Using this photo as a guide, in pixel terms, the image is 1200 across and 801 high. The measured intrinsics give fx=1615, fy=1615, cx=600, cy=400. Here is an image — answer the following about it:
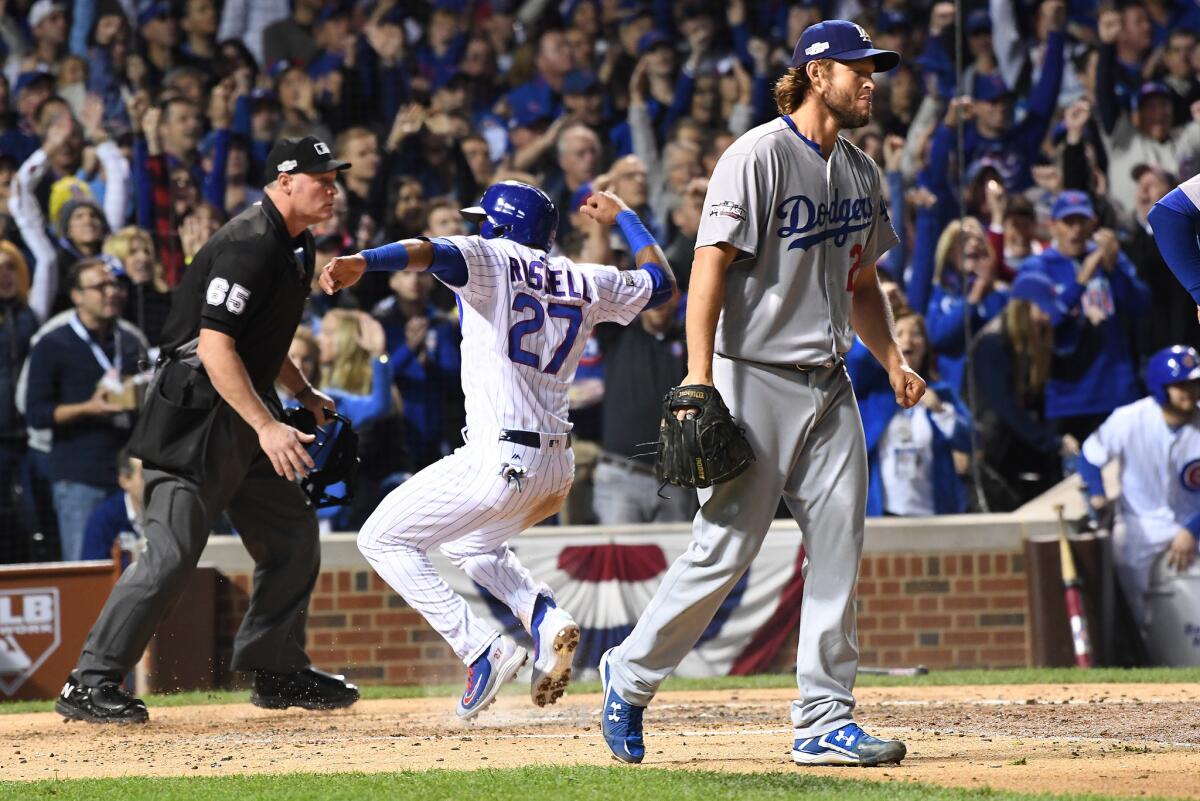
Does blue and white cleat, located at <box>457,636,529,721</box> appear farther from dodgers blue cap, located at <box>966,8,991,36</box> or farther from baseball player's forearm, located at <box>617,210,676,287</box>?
dodgers blue cap, located at <box>966,8,991,36</box>

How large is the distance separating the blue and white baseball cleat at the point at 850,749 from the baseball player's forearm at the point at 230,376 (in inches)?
94.2

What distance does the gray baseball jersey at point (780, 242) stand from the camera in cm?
437

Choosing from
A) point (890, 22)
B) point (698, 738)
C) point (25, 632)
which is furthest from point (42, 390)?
point (890, 22)

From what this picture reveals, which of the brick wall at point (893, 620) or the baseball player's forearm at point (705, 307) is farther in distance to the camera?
the brick wall at point (893, 620)

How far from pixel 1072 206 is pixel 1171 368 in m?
1.63

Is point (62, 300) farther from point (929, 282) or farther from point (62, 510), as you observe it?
point (929, 282)

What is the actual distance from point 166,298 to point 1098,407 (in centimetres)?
584

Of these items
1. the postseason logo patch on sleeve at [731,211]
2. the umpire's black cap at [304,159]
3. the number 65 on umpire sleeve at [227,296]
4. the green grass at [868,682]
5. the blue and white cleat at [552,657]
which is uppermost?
the umpire's black cap at [304,159]

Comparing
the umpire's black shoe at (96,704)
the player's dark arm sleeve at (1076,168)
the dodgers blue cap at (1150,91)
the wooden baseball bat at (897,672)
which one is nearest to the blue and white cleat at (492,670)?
the umpire's black shoe at (96,704)

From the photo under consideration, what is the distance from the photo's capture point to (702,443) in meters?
4.20

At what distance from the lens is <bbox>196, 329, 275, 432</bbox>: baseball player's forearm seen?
5.80 metres

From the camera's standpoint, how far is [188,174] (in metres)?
10.5

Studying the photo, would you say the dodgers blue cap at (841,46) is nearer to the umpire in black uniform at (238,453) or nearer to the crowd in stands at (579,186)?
the umpire in black uniform at (238,453)

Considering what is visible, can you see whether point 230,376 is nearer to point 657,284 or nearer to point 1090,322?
point 657,284
